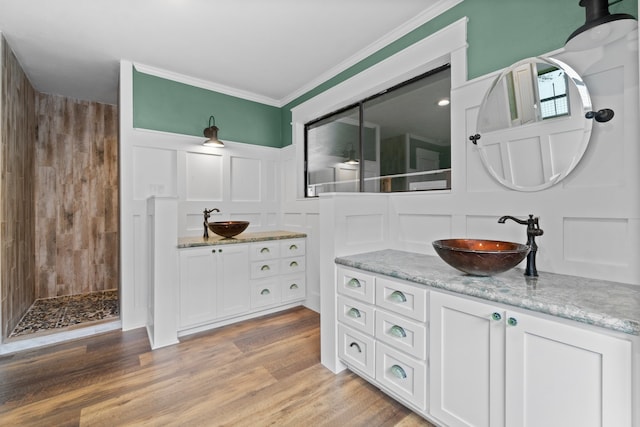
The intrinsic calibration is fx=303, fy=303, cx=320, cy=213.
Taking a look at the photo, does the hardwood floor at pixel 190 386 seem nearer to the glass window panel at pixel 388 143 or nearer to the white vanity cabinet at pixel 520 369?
the white vanity cabinet at pixel 520 369

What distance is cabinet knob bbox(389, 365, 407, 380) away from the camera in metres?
1.68

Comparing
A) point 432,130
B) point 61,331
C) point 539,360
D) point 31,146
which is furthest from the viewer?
point 31,146

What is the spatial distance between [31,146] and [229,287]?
9.38ft

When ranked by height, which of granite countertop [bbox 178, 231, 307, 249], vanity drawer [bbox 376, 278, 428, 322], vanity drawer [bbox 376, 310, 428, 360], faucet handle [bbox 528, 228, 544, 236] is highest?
faucet handle [bbox 528, 228, 544, 236]

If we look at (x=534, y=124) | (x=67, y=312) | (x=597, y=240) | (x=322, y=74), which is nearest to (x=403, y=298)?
(x=597, y=240)

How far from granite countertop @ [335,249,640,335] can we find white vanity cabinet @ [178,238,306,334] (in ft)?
4.95

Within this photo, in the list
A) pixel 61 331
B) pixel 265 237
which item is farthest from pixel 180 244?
pixel 61 331

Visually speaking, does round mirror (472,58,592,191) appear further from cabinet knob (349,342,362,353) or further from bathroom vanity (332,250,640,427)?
cabinet knob (349,342,362,353)

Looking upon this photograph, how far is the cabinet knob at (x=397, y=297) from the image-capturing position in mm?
1675

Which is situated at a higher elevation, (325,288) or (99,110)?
(99,110)

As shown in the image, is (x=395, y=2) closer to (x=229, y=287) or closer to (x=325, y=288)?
(x=325, y=288)

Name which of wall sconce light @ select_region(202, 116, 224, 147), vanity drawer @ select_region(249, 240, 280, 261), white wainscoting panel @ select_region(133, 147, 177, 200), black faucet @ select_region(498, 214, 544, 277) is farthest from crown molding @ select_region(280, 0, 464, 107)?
vanity drawer @ select_region(249, 240, 280, 261)

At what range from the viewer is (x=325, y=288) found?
2.21 m

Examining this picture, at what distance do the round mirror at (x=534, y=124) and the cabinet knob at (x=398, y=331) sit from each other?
1044 mm
